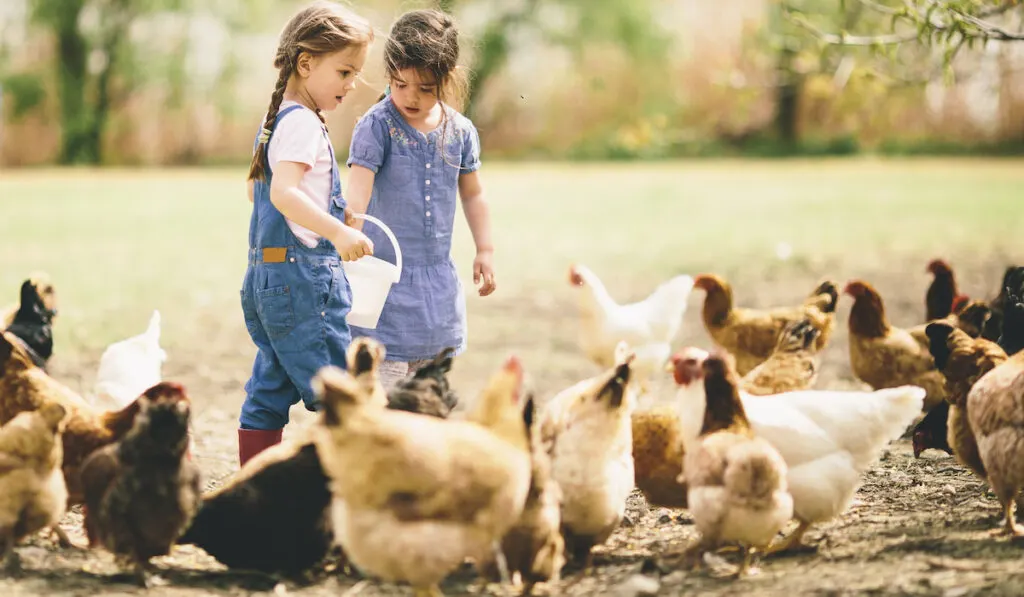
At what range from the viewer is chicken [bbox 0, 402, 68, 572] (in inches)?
136

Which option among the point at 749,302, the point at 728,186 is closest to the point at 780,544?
the point at 749,302

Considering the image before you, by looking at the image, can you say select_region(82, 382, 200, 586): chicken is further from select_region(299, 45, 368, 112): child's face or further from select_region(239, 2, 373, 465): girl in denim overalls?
select_region(299, 45, 368, 112): child's face

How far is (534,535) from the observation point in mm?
3389

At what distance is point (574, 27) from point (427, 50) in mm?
33209

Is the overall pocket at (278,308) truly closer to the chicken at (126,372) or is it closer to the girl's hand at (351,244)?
the girl's hand at (351,244)

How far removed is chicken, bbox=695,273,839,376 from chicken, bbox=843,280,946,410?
0.18 meters

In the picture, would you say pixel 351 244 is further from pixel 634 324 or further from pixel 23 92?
pixel 23 92

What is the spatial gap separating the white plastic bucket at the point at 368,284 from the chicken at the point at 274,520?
0.75 metres

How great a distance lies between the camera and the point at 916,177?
23531 mm

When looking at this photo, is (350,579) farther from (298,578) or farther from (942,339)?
(942,339)

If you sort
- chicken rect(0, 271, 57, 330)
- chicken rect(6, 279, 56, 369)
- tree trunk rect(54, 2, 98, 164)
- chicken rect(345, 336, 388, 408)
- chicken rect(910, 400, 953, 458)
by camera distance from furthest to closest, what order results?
1. tree trunk rect(54, 2, 98, 164)
2. chicken rect(0, 271, 57, 330)
3. chicken rect(6, 279, 56, 369)
4. chicken rect(910, 400, 953, 458)
5. chicken rect(345, 336, 388, 408)

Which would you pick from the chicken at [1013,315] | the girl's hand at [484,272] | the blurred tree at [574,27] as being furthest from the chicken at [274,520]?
the blurred tree at [574,27]

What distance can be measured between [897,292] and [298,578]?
316 inches

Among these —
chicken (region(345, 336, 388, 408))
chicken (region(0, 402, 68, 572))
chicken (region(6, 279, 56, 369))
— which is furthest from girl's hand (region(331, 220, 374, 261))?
chicken (region(6, 279, 56, 369))
